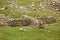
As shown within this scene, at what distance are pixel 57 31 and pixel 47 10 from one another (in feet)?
34.4

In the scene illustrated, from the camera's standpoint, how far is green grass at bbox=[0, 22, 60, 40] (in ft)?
95.8

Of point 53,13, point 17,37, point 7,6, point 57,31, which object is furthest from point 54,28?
point 7,6

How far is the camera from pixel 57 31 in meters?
31.9

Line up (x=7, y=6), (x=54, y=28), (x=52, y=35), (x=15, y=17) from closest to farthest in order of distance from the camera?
(x=52, y=35) < (x=54, y=28) < (x=15, y=17) < (x=7, y=6)

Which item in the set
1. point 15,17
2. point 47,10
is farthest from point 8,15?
point 47,10

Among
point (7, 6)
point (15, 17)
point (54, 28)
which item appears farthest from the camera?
point (7, 6)

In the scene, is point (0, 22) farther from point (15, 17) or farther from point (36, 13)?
point (36, 13)

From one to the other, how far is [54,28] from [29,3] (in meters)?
11.2

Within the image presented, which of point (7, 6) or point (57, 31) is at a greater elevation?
point (7, 6)

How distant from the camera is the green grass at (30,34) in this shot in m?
29.2

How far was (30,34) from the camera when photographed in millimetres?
30516

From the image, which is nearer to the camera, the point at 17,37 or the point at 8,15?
the point at 17,37

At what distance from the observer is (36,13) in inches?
1566

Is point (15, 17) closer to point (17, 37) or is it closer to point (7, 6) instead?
point (7, 6)
